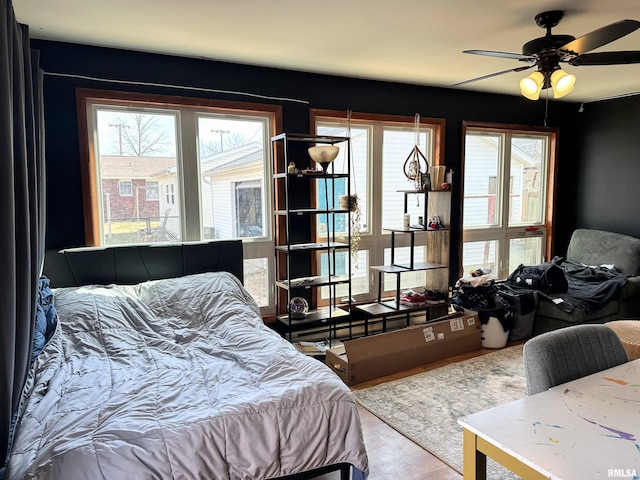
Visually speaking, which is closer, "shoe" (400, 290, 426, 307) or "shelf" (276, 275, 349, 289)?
"shelf" (276, 275, 349, 289)

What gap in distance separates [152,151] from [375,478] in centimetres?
281

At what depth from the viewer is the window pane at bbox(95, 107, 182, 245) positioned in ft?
11.1

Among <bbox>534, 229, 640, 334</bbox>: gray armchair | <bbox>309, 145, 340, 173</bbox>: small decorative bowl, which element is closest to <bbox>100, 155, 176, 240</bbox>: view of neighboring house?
<bbox>309, 145, 340, 173</bbox>: small decorative bowl

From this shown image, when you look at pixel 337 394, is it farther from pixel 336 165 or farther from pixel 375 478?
pixel 336 165

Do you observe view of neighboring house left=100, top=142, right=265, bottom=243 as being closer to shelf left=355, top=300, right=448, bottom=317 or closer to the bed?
the bed

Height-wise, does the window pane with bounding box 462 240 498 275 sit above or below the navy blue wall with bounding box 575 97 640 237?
below

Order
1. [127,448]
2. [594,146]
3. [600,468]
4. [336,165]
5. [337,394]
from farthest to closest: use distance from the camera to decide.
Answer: [594,146] → [336,165] → [337,394] → [127,448] → [600,468]

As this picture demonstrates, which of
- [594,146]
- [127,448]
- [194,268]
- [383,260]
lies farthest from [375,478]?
[594,146]

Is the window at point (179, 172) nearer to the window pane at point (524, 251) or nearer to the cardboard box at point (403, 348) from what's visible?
the cardboard box at point (403, 348)

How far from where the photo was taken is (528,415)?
134cm

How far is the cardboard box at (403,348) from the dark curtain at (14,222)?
205cm

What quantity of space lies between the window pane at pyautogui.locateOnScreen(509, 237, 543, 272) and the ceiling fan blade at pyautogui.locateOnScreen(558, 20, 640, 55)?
335 centimetres

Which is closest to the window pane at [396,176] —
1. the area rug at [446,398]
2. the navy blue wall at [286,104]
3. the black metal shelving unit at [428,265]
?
the black metal shelving unit at [428,265]

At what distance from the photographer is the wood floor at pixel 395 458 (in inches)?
87.0
